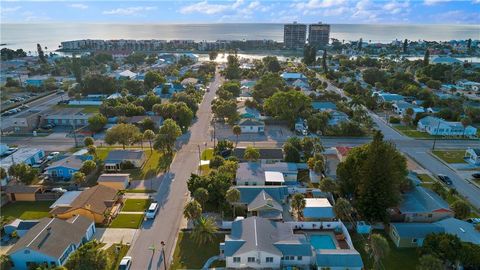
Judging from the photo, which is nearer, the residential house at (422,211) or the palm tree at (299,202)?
the palm tree at (299,202)

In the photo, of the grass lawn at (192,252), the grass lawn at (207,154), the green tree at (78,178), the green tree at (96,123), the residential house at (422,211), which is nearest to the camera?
the grass lawn at (192,252)

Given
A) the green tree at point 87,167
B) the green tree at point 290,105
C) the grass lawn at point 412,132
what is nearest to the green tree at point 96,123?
the green tree at point 87,167

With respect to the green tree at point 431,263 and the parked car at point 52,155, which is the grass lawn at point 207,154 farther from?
the green tree at point 431,263

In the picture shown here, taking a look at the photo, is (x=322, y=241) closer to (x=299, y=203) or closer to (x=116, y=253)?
(x=299, y=203)

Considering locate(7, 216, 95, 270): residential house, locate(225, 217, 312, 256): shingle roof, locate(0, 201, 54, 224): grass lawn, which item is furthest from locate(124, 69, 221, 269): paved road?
locate(0, 201, 54, 224): grass lawn

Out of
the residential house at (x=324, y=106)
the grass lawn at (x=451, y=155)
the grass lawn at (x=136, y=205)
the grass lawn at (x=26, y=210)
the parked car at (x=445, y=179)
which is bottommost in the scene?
the grass lawn at (x=26, y=210)

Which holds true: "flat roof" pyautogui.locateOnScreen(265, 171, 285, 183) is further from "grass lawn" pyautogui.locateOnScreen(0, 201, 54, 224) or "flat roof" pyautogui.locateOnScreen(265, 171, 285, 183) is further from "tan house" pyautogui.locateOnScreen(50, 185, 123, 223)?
"grass lawn" pyautogui.locateOnScreen(0, 201, 54, 224)
